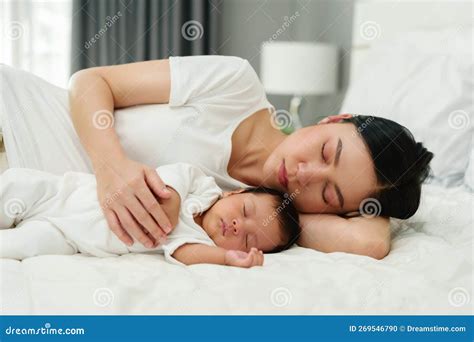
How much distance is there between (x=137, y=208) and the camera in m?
1.09

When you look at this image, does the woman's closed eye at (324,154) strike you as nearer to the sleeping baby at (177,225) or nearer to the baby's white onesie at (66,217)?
the sleeping baby at (177,225)

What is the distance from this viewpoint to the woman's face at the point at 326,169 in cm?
121

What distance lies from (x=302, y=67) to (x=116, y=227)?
210 cm

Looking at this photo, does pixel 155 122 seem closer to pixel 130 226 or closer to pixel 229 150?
pixel 229 150

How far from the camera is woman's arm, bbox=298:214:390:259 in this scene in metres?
1.18

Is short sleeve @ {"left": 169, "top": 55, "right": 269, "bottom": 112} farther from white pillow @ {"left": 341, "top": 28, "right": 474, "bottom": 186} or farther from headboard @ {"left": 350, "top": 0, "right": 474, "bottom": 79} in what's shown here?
headboard @ {"left": 350, "top": 0, "right": 474, "bottom": 79}

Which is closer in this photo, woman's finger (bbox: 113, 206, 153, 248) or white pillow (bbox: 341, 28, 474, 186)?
woman's finger (bbox: 113, 206, 153, 248)

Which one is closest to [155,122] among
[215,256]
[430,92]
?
[215,256]

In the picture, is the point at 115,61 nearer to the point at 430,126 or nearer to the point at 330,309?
the point at 430,126

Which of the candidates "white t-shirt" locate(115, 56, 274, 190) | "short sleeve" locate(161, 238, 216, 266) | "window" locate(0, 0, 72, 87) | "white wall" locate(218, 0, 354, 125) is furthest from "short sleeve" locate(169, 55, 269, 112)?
"window" locate(0, 0, 72, 87)

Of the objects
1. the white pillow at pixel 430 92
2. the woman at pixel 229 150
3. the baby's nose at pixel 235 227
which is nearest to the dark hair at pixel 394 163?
the woman at pixel 229 150

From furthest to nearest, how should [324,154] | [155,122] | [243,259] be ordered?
[155,122] → [324,154] → [243,259]

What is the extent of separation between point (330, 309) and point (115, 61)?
2779mm

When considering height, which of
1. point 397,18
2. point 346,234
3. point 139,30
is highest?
point 397,18
